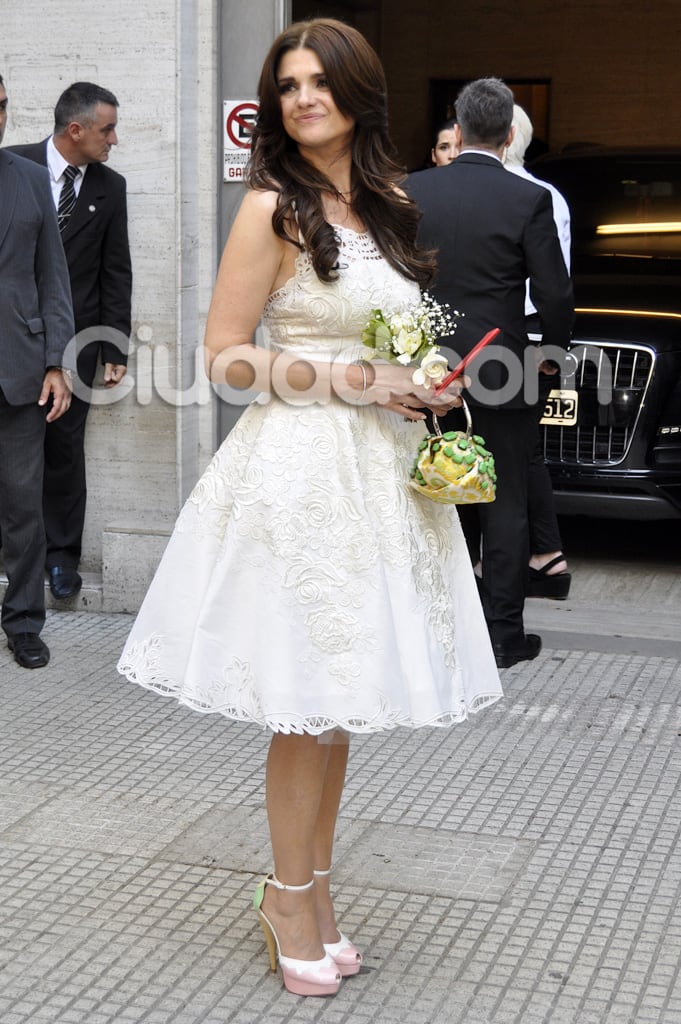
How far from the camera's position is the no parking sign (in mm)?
6523

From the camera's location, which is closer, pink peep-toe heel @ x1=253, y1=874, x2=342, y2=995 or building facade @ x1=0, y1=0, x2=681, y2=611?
pink peep-toe heel @ x1=253, y1=874, x2=342, y2=995

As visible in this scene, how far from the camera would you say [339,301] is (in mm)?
3326

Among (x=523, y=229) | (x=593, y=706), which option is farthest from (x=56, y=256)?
(x=593, y=706)

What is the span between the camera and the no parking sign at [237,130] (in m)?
6.52

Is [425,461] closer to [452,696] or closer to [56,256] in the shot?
[452,696]

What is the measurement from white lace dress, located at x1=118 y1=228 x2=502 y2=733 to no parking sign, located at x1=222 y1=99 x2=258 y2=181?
329 centimetres

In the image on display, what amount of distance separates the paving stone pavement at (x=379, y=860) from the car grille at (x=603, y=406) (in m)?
2.06

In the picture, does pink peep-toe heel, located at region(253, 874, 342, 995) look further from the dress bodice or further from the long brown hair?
the long brown hair

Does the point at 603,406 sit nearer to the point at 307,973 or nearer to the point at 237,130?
the point at 237,130

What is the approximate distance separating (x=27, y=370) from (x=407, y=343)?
2.80 meters

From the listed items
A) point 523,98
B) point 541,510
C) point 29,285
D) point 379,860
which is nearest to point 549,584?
point 541,510

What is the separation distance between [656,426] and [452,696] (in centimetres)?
460

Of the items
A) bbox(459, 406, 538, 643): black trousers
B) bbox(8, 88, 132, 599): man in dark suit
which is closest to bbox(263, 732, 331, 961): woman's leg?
bbox(459, 406, 538, 643): black trousers

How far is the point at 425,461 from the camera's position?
3.32 m
